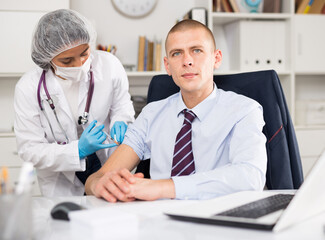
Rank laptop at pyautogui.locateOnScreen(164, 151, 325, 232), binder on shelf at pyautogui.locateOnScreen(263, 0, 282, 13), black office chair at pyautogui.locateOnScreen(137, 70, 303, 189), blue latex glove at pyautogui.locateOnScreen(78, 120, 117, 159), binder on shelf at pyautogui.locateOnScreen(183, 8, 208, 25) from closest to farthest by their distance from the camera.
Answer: laptop at pyautogui.locateOnScreen(164, 151, 325, 232) → black office chair at pyautogui.locateOnScreen(137, 70, 303, 189) → blue latex glove at pyautogui.locateOnScreen(78, 120, 117, 159) → binder on shelf at pyautogui.locateOnScreen(183, 8, 208, 25) → binder on shelf at pyautogui.locateOnScreen(263, 0, 282, 13)

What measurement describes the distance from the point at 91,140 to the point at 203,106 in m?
0.58

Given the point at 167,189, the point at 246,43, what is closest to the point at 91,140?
the point at 167,189

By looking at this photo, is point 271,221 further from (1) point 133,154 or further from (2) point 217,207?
(1) point 133,154

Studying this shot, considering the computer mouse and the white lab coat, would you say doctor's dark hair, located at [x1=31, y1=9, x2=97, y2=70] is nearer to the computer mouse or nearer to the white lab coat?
the white lab coat

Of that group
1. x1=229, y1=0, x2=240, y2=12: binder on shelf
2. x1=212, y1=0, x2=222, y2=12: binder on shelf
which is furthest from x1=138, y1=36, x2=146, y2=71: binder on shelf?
x1=229, y1=0, x2=240, y2=12: binder on shelf

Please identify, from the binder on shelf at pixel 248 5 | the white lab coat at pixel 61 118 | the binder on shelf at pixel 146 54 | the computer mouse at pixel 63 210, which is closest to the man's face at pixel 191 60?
the white lab coat at pixel 61 118

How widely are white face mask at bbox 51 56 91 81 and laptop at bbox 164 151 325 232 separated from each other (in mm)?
1153

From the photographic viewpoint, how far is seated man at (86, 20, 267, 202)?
1.32m

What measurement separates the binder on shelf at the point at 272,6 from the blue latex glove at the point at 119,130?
6.50 feet

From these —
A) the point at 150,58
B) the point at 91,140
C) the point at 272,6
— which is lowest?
the point at 91,140

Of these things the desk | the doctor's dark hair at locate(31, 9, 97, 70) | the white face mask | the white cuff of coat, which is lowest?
the white cuff of coat

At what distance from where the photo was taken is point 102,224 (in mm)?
811

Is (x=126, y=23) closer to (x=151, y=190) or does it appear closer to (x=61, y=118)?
(x=61, y=118)

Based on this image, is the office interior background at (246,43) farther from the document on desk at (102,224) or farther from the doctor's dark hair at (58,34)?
the document on desk at (102,224)
